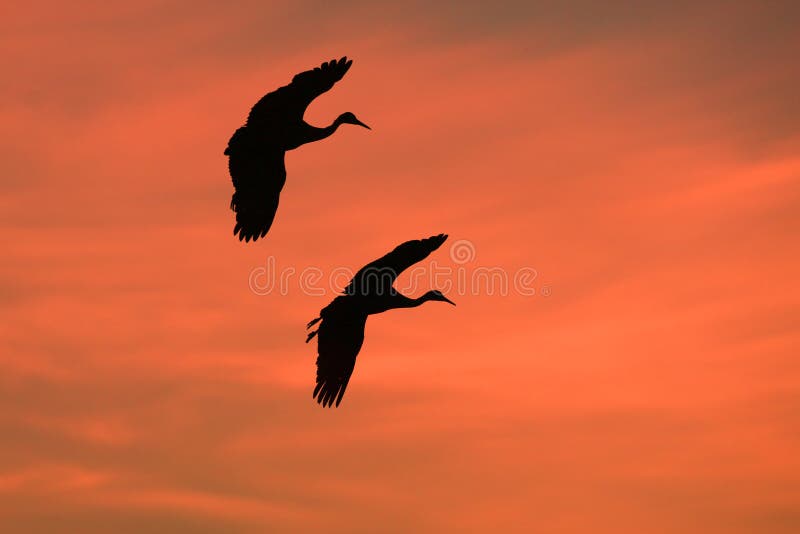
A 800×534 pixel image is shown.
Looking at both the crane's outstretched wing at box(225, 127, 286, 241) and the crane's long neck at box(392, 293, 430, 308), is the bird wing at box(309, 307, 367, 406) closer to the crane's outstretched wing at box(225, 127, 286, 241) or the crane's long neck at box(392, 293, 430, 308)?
the crane's long neck at box(392, 293, 430, 308)

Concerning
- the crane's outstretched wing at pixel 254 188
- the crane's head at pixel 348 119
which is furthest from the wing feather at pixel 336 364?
the crane's head at pixel 348 119

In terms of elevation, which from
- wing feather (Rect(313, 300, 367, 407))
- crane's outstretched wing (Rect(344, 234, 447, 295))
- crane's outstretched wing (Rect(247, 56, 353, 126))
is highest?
crane's outstretched wing (Rect(247, 56, 353, 126))

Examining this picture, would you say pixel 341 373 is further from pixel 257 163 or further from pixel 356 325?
pixel 257 163

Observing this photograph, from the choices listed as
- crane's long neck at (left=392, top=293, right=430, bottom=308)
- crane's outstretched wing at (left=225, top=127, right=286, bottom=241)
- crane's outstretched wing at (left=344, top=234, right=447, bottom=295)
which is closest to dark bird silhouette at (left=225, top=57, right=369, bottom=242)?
crane's outstretched wing at (left=225, top=127, right=286, bottom=241)

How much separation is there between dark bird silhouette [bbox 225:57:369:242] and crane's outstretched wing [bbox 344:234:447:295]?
6.01ft

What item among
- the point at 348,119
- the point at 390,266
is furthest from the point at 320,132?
the point at 390,266

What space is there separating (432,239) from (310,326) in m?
2.60

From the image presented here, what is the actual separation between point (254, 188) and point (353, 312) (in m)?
2.79

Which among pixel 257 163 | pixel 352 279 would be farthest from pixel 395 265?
pixel 257 163

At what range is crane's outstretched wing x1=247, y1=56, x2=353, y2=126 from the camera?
32625 mm

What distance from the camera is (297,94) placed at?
33062mm

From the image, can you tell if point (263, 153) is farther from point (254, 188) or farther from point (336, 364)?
point (336, 364)

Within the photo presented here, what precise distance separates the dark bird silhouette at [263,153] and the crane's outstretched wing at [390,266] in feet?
6.01

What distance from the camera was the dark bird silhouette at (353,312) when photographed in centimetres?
3359
